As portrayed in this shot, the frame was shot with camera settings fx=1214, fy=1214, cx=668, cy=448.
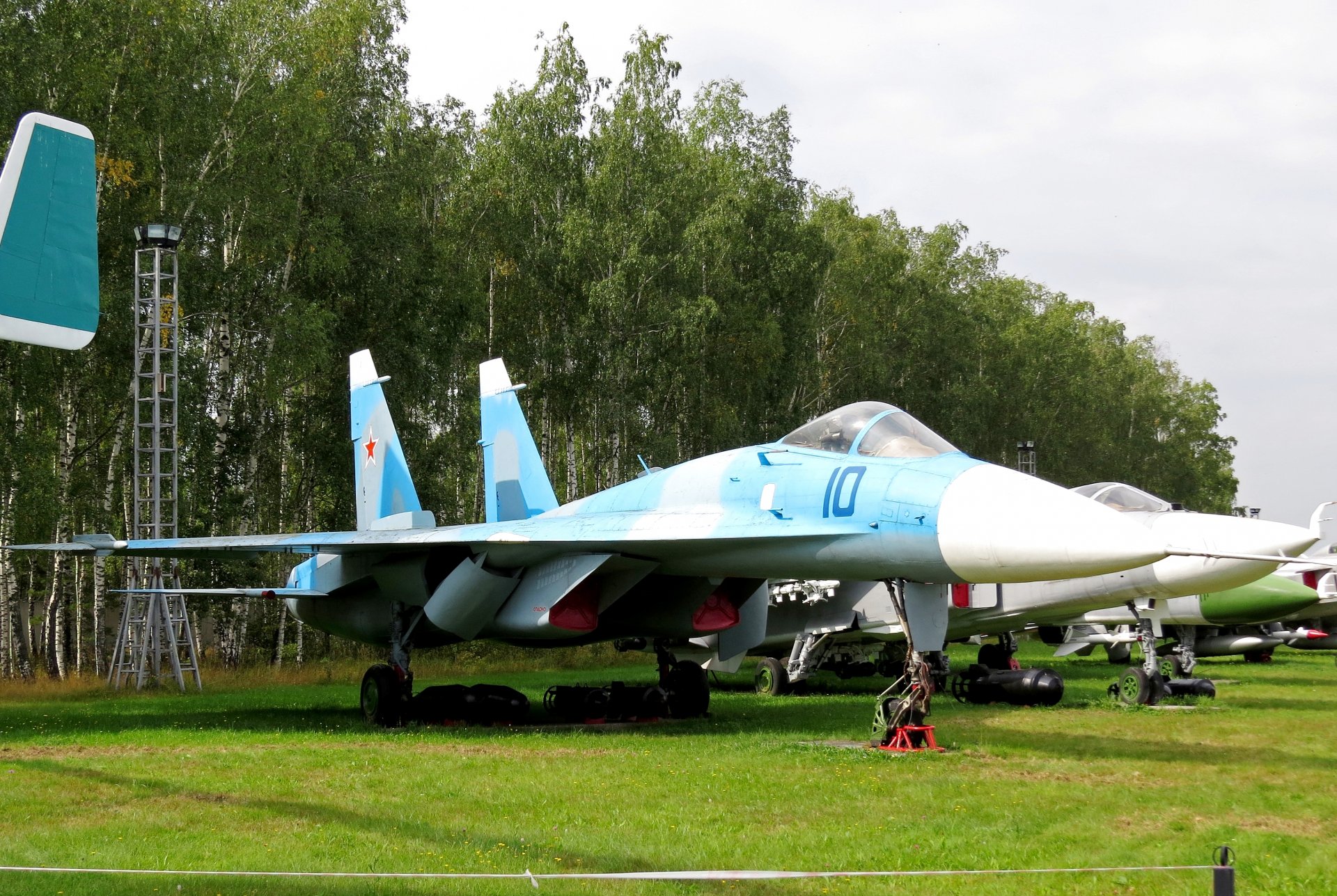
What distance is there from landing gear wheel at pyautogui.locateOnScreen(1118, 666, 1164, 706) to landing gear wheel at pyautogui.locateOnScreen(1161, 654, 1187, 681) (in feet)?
7.53

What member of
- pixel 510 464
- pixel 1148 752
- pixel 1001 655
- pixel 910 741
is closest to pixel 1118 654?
pixel 1001 655

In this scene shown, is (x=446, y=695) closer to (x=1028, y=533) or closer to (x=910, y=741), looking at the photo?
(x=910, y=741)

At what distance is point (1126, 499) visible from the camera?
13.4m

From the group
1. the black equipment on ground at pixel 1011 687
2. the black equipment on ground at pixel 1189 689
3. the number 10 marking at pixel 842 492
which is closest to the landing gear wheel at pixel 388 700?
the number 10 marking at pixel 842 492

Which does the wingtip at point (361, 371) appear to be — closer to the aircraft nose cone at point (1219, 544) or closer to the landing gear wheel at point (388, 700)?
the landing gear wheel at point (388, 700)

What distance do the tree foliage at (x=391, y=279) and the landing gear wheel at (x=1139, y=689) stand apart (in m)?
13.9

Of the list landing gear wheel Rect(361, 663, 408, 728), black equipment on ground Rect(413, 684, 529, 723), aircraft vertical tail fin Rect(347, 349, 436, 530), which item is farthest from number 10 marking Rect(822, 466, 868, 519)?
aircraft vertical tail fin Rect(347, 349, 436, 530)

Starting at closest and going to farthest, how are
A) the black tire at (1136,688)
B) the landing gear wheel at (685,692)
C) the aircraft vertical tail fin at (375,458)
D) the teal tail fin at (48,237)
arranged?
the teal tail fin at (48,237)
the landing gear wheel at (685,692)
the black tire at (1136,688)
the aircraft vertical tail fin at (375,458)

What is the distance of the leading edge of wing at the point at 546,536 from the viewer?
9.30 meters

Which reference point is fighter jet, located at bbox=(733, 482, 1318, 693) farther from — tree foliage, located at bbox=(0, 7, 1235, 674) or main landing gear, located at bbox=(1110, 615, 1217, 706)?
tree foliage, located at bbox=(0, 7, 1235, 674)

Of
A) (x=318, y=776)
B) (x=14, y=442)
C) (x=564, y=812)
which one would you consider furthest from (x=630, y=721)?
(x=14, y=442)

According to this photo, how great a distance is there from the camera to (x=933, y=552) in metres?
8.09

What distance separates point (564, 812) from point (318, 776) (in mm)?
2128

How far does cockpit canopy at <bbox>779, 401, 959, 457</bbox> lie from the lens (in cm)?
891
